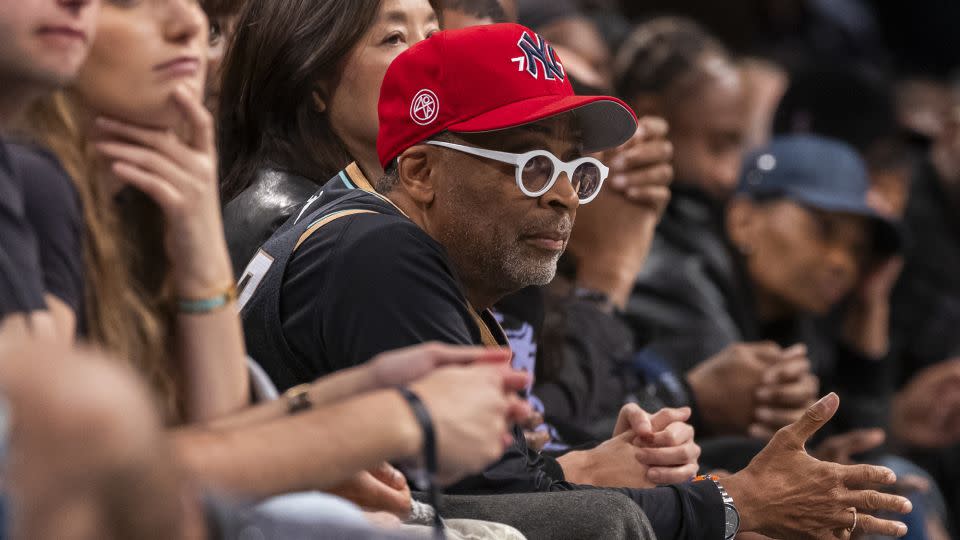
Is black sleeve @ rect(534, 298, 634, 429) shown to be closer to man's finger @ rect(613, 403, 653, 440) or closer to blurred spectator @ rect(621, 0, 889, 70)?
man's finger @ rect(613, 403, 653, 440)

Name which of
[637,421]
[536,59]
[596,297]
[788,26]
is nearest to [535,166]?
[536,59]

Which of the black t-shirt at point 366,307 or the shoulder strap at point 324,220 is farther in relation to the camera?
the shoulder strap at point 324,220

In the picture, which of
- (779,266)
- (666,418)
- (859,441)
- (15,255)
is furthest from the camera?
(779,266)

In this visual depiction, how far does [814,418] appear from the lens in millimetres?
2898

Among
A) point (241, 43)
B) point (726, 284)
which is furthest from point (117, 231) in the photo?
point (726, 284)

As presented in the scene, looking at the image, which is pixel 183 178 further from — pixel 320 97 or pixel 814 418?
pixel 814 418

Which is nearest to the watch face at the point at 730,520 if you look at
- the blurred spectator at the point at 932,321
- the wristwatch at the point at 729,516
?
the wristwatch at the point at 729,516

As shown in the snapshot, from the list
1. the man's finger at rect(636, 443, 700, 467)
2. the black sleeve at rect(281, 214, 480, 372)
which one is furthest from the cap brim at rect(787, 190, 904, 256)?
the black sleeve at rect(281, 214, 480, 372)

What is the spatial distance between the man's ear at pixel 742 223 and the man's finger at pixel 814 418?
2229 millimetres

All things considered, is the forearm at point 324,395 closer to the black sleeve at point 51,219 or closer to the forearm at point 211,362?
the forearm at point 211,362

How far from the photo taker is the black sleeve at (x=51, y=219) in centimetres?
197

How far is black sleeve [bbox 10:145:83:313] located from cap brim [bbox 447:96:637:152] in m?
0.98

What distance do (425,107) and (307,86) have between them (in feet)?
1.88

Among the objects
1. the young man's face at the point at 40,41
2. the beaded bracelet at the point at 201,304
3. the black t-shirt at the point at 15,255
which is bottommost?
the beaded bracelet at the point at 201,304
